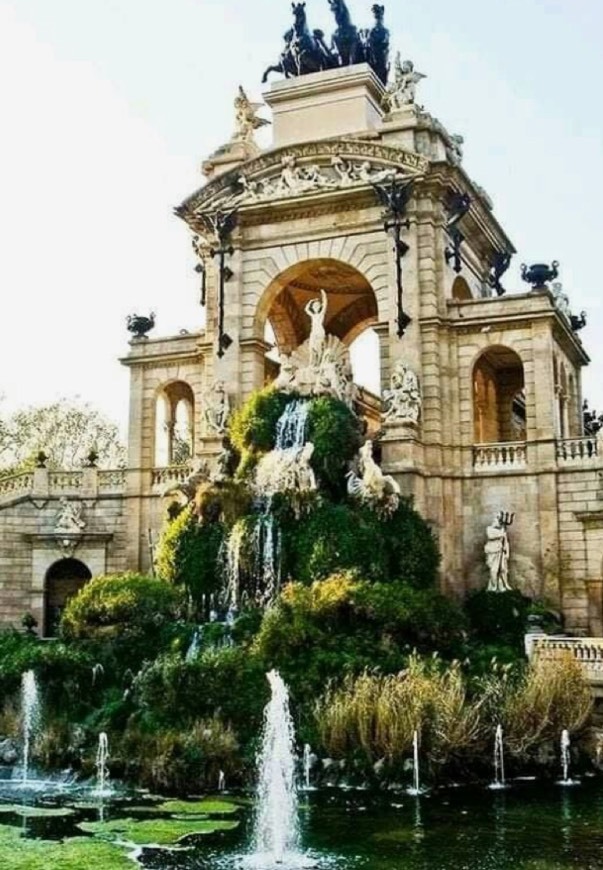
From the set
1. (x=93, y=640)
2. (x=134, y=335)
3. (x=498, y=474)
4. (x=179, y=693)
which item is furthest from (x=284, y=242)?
(x=179, y=693)

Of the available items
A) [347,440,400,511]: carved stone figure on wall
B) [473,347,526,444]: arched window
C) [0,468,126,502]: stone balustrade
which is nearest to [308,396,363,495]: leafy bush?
[347,440,400,511]: carved stone figure on wall

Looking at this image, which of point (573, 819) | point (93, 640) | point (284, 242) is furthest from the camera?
point (284, 242)

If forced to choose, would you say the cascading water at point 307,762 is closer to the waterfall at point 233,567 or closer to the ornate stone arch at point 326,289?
the waterfall at point 233,567

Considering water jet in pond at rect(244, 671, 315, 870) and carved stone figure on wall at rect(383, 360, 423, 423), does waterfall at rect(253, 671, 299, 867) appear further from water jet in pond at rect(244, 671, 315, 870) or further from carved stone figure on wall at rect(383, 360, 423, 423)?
carved stone figure on wall at rect(383, 360, 423, 423)

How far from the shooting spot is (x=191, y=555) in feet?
84.4

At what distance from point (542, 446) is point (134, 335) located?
1164 centimetres

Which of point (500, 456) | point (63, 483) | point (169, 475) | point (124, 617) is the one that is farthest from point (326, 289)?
A: point (124, 617)

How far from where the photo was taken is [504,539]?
89.7ft

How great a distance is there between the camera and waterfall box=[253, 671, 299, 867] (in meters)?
14.0

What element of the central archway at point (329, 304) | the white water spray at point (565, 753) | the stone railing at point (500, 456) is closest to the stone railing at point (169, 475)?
the central archway at point (329, 304)

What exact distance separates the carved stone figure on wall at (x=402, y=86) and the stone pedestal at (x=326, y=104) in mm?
1577

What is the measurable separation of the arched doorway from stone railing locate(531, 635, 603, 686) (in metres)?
13.9

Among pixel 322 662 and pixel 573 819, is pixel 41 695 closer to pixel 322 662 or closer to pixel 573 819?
pixel 322 662

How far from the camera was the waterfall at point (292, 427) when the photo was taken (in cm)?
2741
